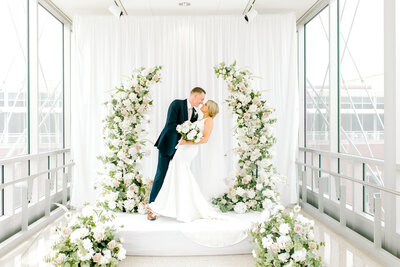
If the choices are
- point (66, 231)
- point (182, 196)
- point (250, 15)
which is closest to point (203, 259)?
point (182, 196)

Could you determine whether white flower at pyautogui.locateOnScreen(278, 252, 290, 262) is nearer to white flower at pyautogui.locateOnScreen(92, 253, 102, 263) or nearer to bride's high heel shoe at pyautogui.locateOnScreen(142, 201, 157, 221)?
white flower at pyautogui.locateOnScreen(92, 253, 102, 263)

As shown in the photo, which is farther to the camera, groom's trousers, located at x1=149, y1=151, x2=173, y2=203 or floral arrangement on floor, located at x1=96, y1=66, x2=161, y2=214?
floral arrangement on floor, located at x1=96, y1=66, x2=161, y2=214

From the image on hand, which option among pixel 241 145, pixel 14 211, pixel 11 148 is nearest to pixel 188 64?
pixel 241 145

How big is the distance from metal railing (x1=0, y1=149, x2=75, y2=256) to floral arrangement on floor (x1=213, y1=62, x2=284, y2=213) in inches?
92.6

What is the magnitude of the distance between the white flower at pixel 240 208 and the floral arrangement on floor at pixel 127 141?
1.19 meters

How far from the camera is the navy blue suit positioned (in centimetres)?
412

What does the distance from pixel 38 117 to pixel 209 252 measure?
2.88m

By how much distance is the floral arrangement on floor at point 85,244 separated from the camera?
2754 millimetres

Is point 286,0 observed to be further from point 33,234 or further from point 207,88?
point 33,234

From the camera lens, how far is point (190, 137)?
12.7 feet

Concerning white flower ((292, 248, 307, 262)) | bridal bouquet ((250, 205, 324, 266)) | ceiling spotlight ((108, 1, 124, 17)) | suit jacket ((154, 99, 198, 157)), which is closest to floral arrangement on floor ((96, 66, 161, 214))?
suit jacket ((154, 99, 198, 157))

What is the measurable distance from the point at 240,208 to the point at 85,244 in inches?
85.4

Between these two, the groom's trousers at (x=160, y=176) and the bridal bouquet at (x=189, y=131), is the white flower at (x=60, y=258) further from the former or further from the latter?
the bridal bouquet at (x=189, y=131)

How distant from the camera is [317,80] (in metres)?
5.23
